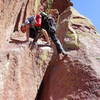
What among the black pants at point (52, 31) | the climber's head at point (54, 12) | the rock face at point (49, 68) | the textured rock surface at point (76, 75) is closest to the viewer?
the textured rock surface at point (76, 75)

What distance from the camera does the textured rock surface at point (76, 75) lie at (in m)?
10.9

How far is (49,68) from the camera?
12320 millimetres

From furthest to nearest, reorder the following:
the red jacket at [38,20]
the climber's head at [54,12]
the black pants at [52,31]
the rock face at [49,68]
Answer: the climber's head at [54,12] → the red jacket at [38,20] → the black pants at [52,31] → the rock face at [49,68]

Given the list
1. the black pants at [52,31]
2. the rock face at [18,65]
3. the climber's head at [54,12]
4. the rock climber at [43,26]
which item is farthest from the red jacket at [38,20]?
the climber's head at [54,12]

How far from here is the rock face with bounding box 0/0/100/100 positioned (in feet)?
36.0

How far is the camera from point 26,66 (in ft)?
38.5

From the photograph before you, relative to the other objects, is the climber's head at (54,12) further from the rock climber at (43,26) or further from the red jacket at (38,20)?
the red jacket at (38,20)

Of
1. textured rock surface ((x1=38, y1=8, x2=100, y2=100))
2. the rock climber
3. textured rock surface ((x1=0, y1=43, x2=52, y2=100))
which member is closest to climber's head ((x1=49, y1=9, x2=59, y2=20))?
textured rock surface ((x1=38, y1=8, x2=100, y2=100))

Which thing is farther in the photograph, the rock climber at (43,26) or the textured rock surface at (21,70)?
the rock climber at (43,26)

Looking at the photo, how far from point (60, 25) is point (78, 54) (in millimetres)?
2289

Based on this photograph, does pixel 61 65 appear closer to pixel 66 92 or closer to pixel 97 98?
pixel 66 92

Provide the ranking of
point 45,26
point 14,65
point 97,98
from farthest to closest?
1. point 45,26
2. point 14,65
3. point 97,98

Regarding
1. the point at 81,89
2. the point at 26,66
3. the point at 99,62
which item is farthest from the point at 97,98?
the point at 26,66

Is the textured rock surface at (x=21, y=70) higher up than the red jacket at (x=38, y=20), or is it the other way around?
the red jacket at (x=38, y=20)
